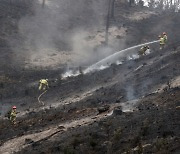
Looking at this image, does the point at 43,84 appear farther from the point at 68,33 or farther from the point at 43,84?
the point at 68,33

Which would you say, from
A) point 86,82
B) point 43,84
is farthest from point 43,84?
point 86,82

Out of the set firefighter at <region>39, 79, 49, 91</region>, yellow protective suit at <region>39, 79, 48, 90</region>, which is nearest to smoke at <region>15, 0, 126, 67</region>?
firefighter at <region>39, 79, 49, 91</region>

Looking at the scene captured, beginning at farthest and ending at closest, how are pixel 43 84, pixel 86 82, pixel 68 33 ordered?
pixel 68 33
pixel 86 82
pixel 43 84

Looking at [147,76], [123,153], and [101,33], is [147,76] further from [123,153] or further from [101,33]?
[101,33]

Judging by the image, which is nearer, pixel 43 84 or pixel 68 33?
pixel 43 84

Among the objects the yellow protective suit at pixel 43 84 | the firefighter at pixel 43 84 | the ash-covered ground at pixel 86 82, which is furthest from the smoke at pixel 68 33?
the yellow protective suit at pixel 43 84

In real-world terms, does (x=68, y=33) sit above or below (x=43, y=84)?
above

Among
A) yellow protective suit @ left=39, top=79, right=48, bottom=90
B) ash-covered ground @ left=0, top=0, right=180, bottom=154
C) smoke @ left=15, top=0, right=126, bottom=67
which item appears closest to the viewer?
ash-covered ground @ left=0, top=0, right=180, bottom=154

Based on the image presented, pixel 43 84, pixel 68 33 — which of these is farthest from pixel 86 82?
pixel 68 33

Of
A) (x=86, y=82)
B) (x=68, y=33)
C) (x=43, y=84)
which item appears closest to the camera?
(x=43, y=84)

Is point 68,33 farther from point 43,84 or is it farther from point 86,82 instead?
point 43,84

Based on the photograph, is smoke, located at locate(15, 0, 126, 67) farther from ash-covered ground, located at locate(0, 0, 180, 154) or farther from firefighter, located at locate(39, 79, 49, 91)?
firefighter, located at locate(39, 79, 49, 91)

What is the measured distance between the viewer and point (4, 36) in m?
45.6

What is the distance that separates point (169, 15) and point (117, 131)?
4440 centimetres
